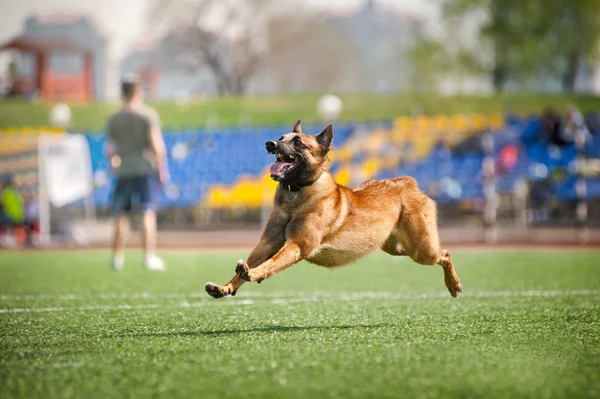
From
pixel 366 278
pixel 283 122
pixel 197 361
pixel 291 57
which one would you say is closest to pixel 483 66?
pixel 283 122

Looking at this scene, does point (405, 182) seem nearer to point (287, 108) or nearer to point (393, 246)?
point (393, 246)

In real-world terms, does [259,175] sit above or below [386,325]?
above

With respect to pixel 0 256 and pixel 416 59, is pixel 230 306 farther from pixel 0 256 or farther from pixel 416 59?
pixel 416 59

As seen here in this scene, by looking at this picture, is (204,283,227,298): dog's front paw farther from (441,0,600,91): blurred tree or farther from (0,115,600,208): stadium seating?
(441,0,600,91): blurred tree

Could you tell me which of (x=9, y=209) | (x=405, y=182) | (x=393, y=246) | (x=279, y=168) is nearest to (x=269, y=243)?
(x=279, y=168)

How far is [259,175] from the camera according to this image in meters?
21.8

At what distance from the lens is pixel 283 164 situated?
512 centimetres

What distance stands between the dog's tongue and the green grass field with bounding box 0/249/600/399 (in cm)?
96

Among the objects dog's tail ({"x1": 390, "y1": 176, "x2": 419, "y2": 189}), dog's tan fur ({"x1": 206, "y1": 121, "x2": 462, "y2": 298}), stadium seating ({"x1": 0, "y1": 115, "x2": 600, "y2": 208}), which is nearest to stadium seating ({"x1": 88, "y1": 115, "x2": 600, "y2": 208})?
stadium seating ({"x1": 0, "y1": 115, "x2": 600, "y2": 208})

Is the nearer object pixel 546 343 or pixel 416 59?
pixel 546 343

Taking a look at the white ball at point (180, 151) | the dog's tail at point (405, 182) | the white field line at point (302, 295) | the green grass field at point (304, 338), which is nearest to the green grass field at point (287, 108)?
the white ball at point (180, 151)

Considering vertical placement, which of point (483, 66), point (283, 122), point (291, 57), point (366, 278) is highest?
point (291, 57)

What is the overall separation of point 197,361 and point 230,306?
254 cm

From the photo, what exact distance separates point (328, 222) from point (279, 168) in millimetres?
479
